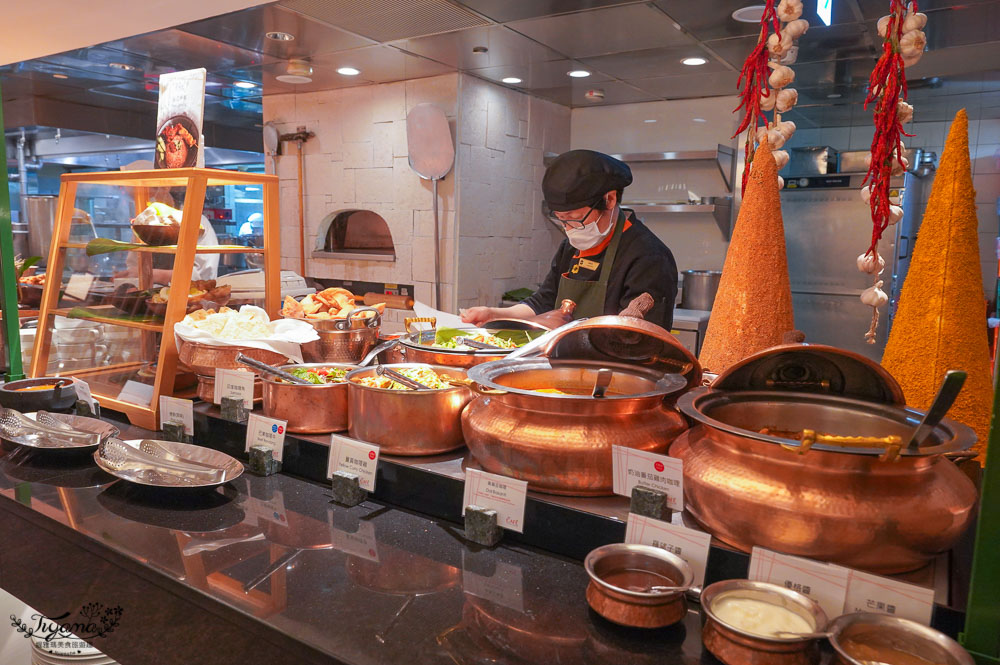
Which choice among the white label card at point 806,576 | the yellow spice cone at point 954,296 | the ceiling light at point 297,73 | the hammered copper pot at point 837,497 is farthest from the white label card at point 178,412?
the ceiling light at point 297,73

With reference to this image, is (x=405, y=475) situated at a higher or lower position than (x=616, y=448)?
lower

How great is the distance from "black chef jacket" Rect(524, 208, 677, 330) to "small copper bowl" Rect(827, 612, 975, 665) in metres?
1.92

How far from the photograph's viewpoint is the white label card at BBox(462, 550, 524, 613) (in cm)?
117

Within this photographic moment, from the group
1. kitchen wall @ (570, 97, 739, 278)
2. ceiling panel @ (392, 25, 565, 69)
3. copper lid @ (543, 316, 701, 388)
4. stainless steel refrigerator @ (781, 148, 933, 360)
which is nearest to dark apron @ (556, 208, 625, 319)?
copper lid @ (543, 316, 701, 388)

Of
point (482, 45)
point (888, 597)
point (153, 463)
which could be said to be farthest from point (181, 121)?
point (482, 45)

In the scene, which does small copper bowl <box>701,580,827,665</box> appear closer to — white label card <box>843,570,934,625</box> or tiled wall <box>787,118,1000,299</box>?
white label card <box>843,570,934,625</box>

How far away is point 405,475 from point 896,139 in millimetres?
1163

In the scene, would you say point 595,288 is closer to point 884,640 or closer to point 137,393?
point 137,393

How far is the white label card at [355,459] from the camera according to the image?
4.94ft

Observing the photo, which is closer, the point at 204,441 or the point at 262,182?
the point at 204,441

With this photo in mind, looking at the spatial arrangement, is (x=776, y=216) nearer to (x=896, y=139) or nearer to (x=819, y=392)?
(x=896, y=139)

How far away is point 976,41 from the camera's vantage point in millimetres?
4043

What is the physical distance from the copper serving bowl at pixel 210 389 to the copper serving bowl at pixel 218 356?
0.08 ft

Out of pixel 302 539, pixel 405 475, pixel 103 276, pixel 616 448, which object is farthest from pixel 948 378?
pixel 103 276
